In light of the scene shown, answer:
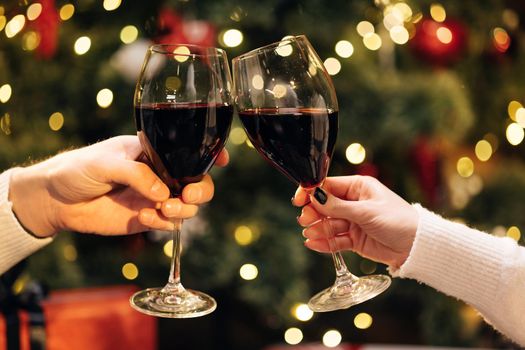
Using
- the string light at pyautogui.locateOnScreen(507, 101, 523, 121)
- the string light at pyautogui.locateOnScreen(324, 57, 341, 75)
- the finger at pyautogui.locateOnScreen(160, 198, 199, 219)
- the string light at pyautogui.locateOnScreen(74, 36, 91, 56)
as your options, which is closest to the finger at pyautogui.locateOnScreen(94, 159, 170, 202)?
the finger at pyautogui.locateOnScreen(160, 198, 199, 219)

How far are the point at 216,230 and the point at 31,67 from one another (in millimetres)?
636

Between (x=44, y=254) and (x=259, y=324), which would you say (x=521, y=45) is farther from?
(x=44, y=254)

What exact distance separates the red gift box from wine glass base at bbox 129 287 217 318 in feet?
1.38

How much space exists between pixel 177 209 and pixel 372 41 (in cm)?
123

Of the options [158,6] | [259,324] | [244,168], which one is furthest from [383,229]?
[259,324]

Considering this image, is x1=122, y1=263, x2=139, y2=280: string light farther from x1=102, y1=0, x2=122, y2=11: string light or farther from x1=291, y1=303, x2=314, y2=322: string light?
x1=102, y1=0, x2=122, y2=11: string light

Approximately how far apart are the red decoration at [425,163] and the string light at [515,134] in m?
0.24

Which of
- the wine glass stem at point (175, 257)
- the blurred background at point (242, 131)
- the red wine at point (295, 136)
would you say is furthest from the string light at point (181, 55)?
the blurred background at point (242, 131)

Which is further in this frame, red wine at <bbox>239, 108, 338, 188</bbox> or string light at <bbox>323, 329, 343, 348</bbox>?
string light at <bbox>323, 329, 343, 348</bbox>

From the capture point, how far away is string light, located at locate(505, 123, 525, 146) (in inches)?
93.0

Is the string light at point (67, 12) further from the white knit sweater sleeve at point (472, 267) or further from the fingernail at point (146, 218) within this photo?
the white knit sweater sleeve at point (472, 267)

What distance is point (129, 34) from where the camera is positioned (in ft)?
6.28

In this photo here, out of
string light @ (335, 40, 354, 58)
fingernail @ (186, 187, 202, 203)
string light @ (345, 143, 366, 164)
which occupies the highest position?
string light @ (335, 40, 354, 58)

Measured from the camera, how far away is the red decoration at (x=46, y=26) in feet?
6.12
